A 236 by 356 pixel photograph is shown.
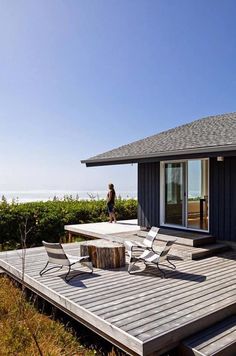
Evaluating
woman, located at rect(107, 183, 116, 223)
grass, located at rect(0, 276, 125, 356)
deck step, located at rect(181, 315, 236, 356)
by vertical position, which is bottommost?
grass, located at rect(0, 276, 125, 356)

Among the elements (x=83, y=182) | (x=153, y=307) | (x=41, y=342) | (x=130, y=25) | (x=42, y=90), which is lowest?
(x=41, y=342)

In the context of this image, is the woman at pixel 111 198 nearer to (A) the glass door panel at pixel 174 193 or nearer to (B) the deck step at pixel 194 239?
(A) the glass door panel at pixel 174 193

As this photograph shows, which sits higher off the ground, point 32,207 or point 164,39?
point 164,39

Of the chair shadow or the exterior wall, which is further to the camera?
the exterior wall

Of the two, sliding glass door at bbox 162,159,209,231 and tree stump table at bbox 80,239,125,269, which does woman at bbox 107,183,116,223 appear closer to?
sliding glass door at bbox 162,159,209,231

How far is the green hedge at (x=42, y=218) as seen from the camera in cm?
991

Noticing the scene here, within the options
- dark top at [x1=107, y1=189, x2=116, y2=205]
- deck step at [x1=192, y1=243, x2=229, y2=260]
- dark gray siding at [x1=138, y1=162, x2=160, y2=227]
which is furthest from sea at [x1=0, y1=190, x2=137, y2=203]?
deck step at [x1=192, y1=243, x2=229, y2=260]

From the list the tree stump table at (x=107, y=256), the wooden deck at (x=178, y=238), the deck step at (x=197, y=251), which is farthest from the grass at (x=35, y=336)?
the wooden deck at (x=178, y=238)

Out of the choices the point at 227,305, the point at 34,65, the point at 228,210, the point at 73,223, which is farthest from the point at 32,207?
the point at 227,305

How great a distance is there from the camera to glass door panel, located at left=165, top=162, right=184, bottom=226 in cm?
870

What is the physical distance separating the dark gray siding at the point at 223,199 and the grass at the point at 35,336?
462cm

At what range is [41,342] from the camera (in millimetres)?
3982

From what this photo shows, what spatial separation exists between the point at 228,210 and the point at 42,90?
8854 millimetres

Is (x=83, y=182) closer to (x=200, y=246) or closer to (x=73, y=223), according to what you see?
(x=73, y=223)
